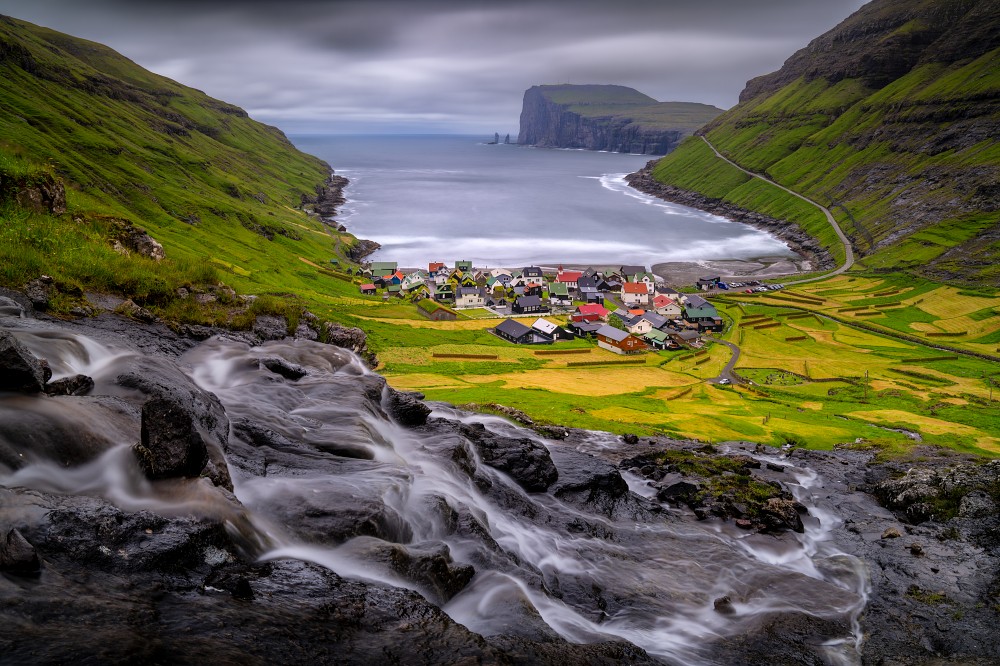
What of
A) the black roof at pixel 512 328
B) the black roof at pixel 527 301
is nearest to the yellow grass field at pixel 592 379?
the black roof at pixel 512 328

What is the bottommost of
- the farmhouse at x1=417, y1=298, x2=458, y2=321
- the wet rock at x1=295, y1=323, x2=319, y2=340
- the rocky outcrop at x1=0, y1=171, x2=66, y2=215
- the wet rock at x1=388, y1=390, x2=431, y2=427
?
the farmhouse at x1=417, y1=298, x2=458, y2=321

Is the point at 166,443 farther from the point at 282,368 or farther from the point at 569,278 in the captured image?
the point at 569,278

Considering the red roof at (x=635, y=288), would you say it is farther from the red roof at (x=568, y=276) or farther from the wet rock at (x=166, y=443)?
the wet rock at (x=166, y=443)

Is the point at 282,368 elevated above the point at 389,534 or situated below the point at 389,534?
above

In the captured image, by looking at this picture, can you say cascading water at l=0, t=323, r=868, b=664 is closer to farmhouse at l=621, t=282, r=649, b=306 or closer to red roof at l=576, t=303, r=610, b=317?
red roof at l=576, t=303, r=610, b=317

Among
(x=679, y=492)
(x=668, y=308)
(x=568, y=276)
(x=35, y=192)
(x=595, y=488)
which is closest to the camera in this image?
(x=595, y=488)

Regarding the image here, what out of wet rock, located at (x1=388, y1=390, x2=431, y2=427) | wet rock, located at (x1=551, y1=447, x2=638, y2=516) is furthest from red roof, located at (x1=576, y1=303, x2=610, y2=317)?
wet rock, located at (x1=388, y1=390, x2=431, y2=427)

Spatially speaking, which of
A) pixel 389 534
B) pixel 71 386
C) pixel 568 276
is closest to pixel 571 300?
pixel 568 276

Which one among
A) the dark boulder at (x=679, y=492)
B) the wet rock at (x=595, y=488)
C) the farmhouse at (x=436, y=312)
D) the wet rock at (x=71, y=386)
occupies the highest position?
the wet rock at (x=71, y=386)
